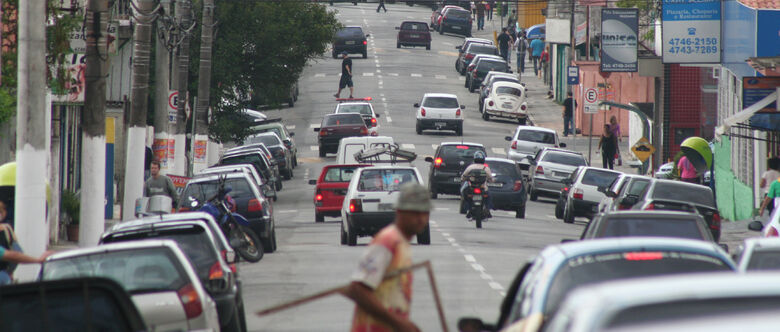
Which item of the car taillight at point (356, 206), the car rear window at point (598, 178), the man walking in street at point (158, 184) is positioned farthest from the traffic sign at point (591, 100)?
the man walking in street at point (158, 184)

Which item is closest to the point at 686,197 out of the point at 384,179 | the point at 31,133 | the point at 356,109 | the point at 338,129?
the point at 384,179

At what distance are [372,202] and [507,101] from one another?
117 feet

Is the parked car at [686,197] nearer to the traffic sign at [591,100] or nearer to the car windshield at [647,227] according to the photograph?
the car windshield at [647,227]

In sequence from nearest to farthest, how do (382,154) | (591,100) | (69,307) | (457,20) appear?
(69,307)
(382,154)
(591,100)
(457,20)

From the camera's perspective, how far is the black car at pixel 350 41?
260ft

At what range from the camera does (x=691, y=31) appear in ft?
114

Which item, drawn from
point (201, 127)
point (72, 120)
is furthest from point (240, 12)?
point (72, 120)

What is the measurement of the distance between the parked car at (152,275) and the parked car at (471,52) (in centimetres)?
6421

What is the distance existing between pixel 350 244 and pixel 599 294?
19.7 m

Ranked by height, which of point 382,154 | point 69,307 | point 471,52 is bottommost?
point 382,154

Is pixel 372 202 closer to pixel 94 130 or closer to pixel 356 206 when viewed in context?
pixel 356 206

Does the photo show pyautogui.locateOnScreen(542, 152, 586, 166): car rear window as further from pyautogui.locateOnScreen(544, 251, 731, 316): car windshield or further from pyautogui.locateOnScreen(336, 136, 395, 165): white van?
pyautogui.locateOnScreen(544, 251, 731, 316): car windshield

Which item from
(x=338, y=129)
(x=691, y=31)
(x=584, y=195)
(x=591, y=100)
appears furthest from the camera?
(x=338, y=129)

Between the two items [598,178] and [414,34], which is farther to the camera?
[414,34]
